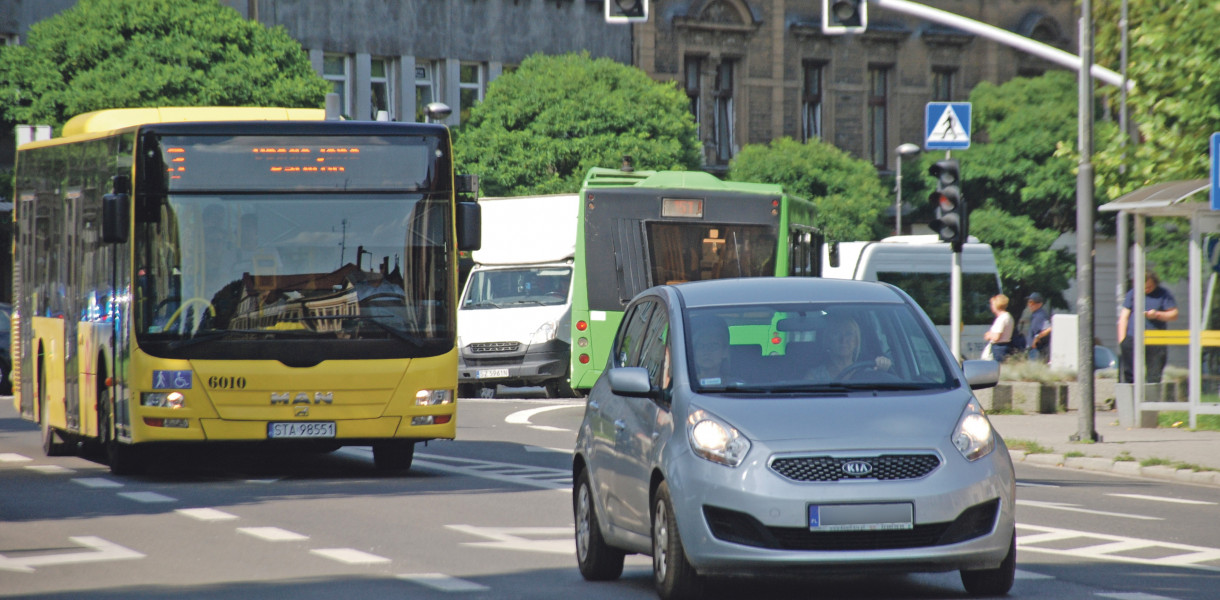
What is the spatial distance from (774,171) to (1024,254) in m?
6.49

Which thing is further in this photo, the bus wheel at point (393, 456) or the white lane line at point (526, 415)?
the white lane line at point (526, 415)

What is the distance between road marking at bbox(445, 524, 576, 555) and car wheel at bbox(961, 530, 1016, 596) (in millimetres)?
2648

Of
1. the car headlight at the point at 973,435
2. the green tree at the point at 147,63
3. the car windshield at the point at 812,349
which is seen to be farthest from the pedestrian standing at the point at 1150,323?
the green tree at the point at 147,63

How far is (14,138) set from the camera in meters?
41.0

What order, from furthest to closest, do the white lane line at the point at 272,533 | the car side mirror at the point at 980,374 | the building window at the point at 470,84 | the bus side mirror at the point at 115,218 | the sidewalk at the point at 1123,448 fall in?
the building window at the point at 470,84 → the sidewalk at the point at 1123,448 → the bus side mirror at the point at 115,218 → the white lane line at the point at 272,533 → the car side mirror at the point at 980,374

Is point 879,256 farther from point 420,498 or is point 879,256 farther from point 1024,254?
point 420,498

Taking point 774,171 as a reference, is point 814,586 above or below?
below

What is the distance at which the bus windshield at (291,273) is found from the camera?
15102 mm

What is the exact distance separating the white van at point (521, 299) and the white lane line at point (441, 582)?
18905 millimetres

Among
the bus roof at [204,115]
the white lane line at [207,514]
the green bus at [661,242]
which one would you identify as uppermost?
the bus roof at [204,115]

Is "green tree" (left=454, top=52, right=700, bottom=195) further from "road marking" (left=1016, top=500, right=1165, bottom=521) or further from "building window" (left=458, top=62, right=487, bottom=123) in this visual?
"road marking" (left=1016, top=500, right=1165, bottom=521)

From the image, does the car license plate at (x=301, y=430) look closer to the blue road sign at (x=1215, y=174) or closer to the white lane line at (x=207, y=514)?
the white lane line at (x=207, y=514)

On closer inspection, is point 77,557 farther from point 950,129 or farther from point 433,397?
point 950,129

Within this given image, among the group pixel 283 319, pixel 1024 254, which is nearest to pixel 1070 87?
pixel 1024 254
